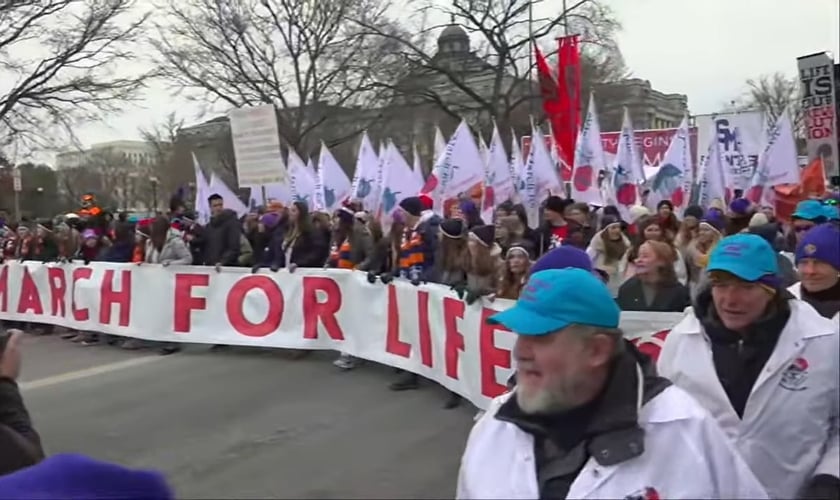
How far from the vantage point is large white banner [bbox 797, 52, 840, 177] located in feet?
26.1

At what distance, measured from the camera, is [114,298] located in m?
11.7

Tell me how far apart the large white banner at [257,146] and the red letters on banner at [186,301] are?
7.42 feet

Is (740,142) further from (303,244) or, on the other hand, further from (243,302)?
(243,302)

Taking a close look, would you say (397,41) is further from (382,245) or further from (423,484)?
(423,484)

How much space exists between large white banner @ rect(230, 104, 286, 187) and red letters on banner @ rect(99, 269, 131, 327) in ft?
7.39

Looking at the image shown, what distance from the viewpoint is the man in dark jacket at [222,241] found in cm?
1146

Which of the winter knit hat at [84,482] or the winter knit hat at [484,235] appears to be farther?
the winter knit hat at [484,235]

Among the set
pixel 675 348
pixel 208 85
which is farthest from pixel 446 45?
pixel 675 348

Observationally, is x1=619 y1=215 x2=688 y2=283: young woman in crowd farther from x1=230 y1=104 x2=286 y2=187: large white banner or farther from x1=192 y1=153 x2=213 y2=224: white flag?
x1=192 y1=153 x2=213 y2=224: white flag

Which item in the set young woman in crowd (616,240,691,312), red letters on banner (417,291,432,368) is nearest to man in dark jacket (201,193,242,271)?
red letters on banner (417,291,432,368)

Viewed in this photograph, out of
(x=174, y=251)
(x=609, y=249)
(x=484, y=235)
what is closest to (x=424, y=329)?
(x=484, y=235)

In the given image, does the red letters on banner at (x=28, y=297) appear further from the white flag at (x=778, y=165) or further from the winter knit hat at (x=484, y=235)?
the white flag at (x=778, y=165)

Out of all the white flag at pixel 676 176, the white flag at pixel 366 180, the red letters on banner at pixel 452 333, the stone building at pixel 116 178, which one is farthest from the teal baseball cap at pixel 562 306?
the stone building at pixel 116 178

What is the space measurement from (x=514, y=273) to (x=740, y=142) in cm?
1338
